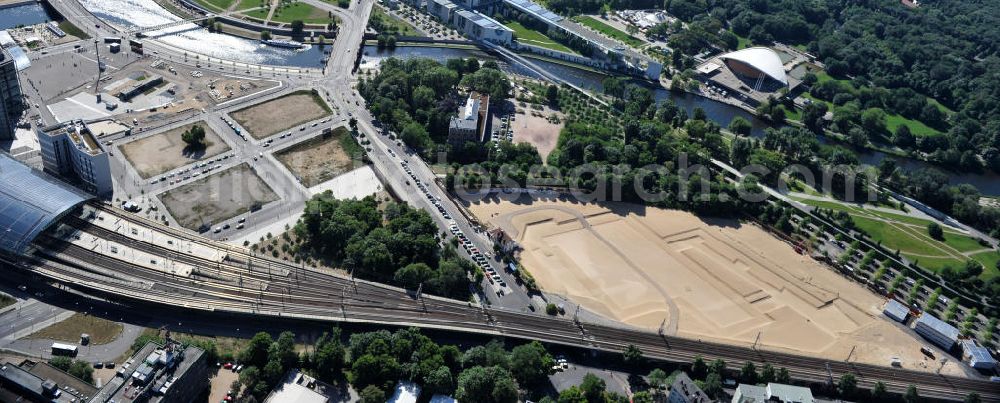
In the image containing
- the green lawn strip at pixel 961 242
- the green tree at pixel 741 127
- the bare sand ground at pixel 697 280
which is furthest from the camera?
the green tree at pixel 741 127

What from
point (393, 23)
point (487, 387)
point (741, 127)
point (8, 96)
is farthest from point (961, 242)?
point (8, 96)

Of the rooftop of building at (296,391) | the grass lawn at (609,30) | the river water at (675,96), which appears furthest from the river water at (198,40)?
the rooftop of building at (296,391)

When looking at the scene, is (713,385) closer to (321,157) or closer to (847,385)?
(847,385)

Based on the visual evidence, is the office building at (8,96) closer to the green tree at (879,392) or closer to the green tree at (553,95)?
the green tree at (553,95)

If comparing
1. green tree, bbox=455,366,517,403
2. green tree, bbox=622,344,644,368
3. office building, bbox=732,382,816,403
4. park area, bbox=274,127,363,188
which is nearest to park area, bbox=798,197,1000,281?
office building, bbox=732,382,816,403

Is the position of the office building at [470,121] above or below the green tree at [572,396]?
above

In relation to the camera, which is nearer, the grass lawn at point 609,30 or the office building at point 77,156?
the office building at point 77,156
